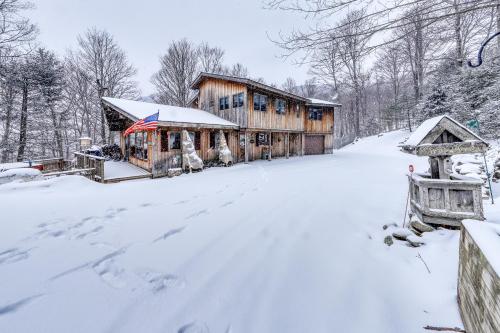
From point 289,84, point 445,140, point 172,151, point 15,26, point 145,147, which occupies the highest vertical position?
point 289,84

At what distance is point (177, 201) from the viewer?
634 centimetres

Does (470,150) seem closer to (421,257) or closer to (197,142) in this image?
(421,257)

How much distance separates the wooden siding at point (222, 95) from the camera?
14977mm

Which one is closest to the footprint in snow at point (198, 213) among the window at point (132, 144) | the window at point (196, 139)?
the window at point (196, 139)

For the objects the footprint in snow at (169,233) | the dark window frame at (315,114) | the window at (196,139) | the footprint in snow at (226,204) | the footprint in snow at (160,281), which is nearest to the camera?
the footprint in snow at (160,281)

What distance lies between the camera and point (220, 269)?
3.06m

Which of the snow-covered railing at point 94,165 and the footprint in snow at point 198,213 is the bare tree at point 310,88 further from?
the footprint in snow at point 198,213

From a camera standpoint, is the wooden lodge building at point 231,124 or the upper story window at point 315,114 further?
the upper story window at point 315,114

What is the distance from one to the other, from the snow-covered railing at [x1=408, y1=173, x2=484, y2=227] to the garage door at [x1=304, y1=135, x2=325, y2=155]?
17076 millimetres

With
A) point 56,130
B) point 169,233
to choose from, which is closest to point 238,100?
point 169,233

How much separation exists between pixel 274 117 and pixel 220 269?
1504 cm

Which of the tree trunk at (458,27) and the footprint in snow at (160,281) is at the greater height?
the tree trunk at (458,27)

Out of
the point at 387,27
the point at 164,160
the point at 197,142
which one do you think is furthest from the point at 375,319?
the point at 197,142

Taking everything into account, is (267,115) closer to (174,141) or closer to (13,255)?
(174,141)
